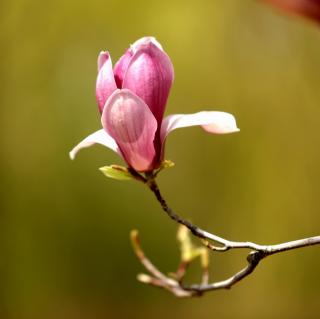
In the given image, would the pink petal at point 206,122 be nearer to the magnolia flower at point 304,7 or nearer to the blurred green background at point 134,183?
the magnolia flower at point 304,7

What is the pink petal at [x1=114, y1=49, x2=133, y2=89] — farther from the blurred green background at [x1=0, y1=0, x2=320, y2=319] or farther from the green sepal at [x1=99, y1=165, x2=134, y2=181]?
the blurred green background at [x1=0, y1=0, x2=320, y2=319]

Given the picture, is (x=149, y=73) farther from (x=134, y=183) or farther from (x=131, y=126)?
(x=134, y=183)

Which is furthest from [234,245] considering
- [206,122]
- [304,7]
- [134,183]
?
[134,183]

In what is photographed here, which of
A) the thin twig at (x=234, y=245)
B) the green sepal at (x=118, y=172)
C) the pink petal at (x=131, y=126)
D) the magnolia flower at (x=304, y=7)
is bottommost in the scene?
the thin twig at (x=234, y=245)

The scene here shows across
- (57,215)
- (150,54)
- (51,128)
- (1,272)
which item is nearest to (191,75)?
(51,128)

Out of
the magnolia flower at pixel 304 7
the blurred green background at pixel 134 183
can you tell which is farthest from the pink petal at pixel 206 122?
the blurred green background at pixel 134 183

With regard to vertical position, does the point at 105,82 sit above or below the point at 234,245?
above

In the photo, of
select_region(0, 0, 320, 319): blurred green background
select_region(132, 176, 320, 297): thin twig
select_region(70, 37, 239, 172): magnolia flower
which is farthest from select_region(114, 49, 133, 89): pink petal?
select_region(0, 0, 320, 319): blurred green background
